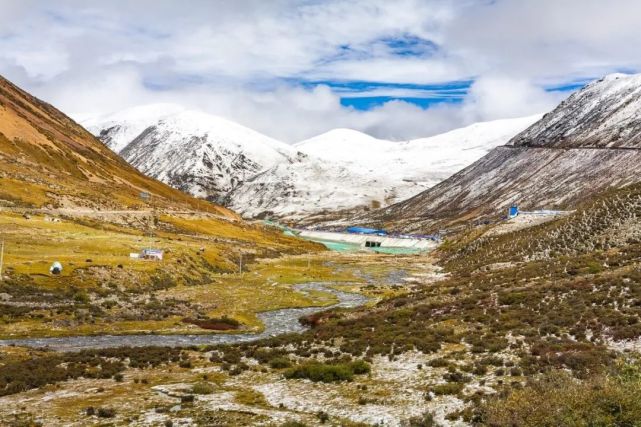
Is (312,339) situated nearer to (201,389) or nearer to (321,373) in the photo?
(321,373)

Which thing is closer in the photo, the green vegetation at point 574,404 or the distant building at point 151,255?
the green vegetation at point 574,404

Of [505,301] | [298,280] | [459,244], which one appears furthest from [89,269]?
[459,244]

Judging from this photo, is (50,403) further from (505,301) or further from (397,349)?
(505,301)

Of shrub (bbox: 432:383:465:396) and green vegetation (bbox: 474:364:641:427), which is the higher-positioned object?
green vegetation (bbox: 474:364:641:427)

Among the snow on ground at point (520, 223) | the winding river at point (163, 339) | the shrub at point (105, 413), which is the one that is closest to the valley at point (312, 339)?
the shrub at point (105, 413)

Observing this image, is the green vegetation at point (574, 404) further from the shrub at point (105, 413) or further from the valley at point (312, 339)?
the shrub at point (105, 413)

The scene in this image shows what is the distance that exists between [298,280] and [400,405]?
85783 millimetres

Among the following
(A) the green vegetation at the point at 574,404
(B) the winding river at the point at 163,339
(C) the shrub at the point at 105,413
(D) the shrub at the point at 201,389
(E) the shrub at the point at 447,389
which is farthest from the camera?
(B) the winding river at the point at 163,339

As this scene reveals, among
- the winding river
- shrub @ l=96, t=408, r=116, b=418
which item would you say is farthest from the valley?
the winding river

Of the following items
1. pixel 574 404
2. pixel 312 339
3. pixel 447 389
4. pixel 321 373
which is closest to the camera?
pixel 574 404

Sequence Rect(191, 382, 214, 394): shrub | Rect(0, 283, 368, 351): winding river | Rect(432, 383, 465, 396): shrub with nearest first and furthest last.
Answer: Rect(432, 383, 465, 396): shrub, Rect(191, 382, 214, 394): shrub, Rect(0, 283, 368, 351): winding river

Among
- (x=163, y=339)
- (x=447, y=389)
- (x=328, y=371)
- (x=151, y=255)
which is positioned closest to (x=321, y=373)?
(x=328, y=371)

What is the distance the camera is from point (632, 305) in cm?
4378

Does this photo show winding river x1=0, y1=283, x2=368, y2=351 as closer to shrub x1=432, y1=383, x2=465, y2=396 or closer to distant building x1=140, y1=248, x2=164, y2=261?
shrub x1=432, y1=383, x2=465, y2=396
